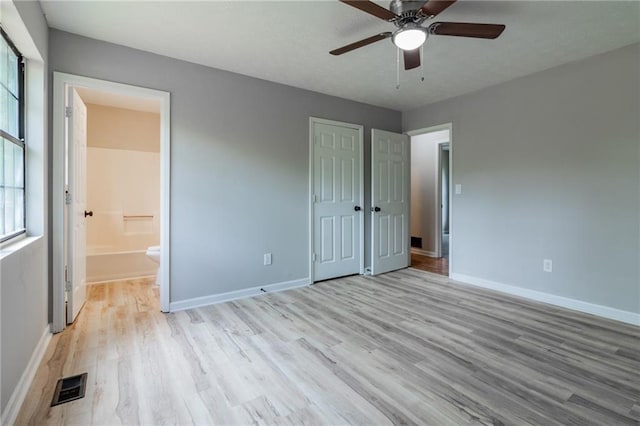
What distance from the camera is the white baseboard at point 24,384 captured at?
1.42m

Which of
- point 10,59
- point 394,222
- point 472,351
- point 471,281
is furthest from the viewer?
point 394,222

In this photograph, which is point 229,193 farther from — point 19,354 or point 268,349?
point 19,354

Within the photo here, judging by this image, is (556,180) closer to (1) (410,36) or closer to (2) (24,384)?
(1) (410,36)

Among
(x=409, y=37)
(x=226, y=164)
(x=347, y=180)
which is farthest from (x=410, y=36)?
(x=347, y=180)

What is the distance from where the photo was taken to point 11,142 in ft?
6.10

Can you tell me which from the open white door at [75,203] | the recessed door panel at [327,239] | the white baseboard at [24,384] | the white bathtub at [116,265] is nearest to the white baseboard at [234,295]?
the recessed door panel at [327,239]

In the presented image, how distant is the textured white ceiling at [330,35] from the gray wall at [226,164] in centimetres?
17

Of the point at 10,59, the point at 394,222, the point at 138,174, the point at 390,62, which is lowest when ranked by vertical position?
the point at 394,222

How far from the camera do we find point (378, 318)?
2.73 m

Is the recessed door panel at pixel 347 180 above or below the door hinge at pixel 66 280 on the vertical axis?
above

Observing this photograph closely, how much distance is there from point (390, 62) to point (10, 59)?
2.89 metres

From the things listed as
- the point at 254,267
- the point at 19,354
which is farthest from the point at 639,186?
the point at 19,354

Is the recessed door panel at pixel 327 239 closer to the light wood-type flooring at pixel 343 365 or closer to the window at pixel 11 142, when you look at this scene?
the light wood-type flooring at pixel 343 365

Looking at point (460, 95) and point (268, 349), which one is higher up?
point (460, 95)
